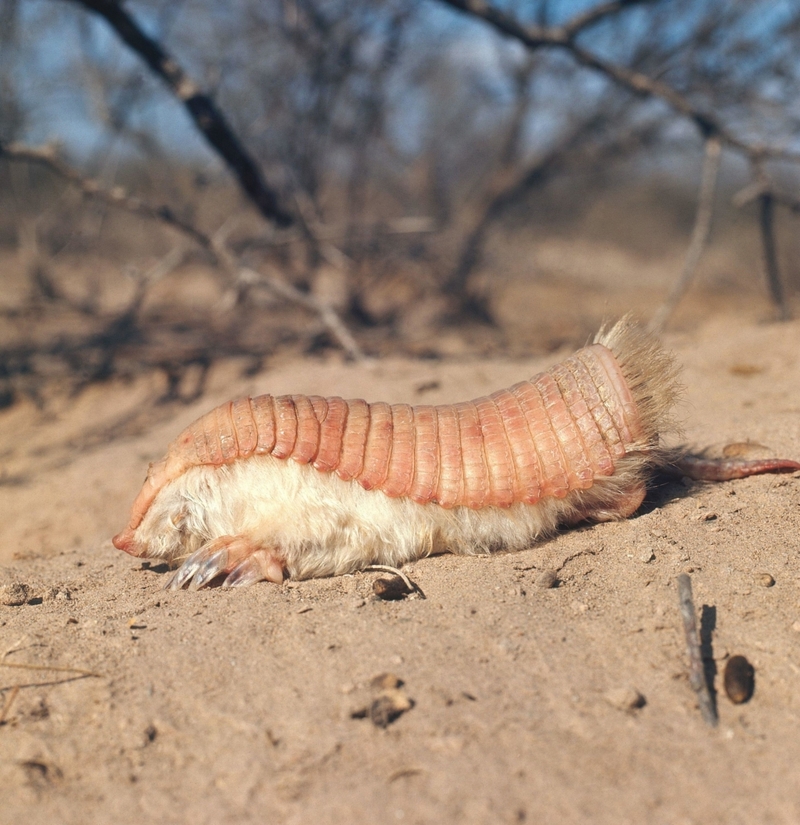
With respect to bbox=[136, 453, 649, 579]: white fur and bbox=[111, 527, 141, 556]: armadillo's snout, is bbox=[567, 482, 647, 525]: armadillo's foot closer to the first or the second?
bbox=[136, 453, 649, 579]: white fur

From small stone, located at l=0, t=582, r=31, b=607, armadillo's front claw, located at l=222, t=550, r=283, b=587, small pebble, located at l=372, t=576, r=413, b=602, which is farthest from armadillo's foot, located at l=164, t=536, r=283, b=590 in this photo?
small stone, located at l=0, t=582, r=31, b=607

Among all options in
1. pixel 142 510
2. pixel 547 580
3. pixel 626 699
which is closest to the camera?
pixel 626 699

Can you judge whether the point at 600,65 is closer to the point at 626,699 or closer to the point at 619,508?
the point at 619,508

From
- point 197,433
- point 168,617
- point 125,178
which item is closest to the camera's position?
point 168,617

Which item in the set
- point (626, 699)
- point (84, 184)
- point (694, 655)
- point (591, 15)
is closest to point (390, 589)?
point (626, 699)

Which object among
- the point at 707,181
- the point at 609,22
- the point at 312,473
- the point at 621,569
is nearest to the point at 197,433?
the point at 312,473

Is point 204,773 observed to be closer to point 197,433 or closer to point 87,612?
point 87,612

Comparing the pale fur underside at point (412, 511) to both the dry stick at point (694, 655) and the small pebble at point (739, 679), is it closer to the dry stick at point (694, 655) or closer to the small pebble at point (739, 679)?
the dry stick at point (694, 655)

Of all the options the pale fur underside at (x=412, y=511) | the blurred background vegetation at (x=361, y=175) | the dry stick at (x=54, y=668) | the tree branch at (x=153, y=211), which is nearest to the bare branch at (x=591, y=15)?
the blurred background vegetation at (x=361, y=175)
